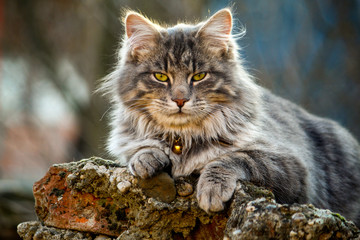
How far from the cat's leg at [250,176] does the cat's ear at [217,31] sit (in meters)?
0.83

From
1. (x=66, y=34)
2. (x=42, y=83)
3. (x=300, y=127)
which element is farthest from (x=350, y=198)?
(x=66, y=34)

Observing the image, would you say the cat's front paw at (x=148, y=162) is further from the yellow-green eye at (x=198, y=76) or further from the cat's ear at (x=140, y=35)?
the cat's ear at (x=140, y=35)

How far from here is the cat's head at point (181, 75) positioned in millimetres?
3081

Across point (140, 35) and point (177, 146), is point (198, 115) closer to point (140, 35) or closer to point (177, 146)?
point (177, 146)

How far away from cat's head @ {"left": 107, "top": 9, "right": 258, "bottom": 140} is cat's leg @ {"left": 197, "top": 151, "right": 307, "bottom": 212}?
1.26 ft

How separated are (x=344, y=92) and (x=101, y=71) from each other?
12.5ft

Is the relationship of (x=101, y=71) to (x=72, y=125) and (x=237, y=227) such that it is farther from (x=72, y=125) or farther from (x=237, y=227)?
(x=237, y=227)

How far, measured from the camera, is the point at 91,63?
25.2 ft

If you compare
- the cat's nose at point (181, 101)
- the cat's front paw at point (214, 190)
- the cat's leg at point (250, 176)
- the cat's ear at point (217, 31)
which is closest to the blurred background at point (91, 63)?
the cat's ear at point (217, 31)

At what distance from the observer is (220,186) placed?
2.52 meters

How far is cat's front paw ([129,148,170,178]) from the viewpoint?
2684mm

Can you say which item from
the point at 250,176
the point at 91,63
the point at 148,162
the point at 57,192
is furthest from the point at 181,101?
the point at 91,63

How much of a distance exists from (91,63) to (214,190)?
562 cm

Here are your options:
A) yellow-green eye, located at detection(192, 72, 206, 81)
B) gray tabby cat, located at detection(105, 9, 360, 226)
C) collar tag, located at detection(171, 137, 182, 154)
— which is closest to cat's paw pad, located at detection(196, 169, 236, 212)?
gray tabby cat, located at detection(105, 9, 360, 226)
